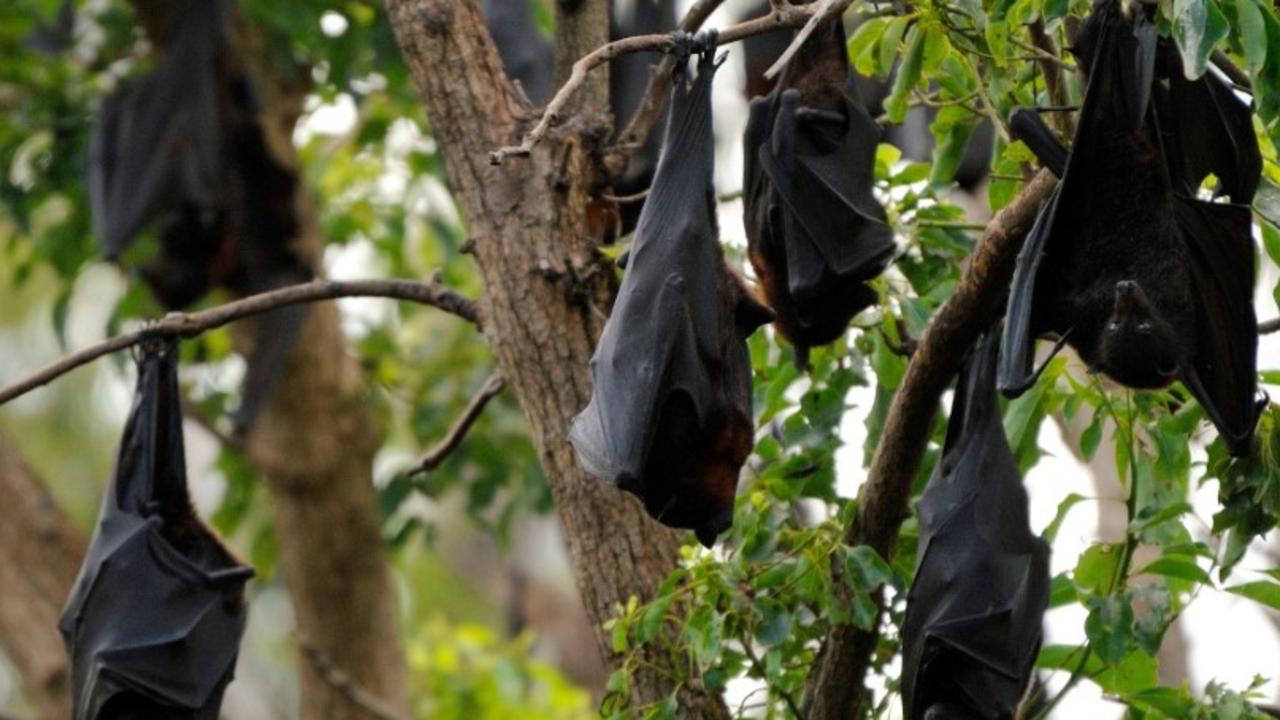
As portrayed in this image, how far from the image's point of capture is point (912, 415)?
147 inches

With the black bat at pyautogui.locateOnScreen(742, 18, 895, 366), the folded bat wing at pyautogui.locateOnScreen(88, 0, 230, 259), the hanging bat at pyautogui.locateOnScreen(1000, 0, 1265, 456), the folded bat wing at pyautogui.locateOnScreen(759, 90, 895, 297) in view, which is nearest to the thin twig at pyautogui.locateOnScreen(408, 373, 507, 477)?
the black bat at pyautogui.locateOnScreen(742, 18, 895, 366)

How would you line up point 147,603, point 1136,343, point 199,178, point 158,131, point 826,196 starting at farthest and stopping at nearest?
point 199,178
point 158,131
point 147,603
point 826,196
point 1136,343

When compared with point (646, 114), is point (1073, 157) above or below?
below

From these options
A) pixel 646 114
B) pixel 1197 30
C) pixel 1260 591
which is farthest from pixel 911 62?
pixel 1260 591

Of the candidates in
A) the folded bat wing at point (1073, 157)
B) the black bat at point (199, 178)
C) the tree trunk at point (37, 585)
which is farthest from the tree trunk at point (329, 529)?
the folded bat wing at point (1073, 157)

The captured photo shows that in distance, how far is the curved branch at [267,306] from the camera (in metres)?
4.17

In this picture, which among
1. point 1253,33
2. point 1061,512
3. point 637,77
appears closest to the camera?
point 1253,33

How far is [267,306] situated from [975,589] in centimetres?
175

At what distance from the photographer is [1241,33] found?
3043 millimetres

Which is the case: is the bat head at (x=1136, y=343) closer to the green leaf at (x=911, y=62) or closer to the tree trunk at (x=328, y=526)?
the green leaf at (x=911, y=62)

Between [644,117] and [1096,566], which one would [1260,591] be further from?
[644,117]

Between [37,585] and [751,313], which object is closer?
[751,313]

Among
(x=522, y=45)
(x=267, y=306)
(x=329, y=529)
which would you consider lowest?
(x=267, y=306)

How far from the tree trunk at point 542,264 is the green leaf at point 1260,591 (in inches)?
48.1
